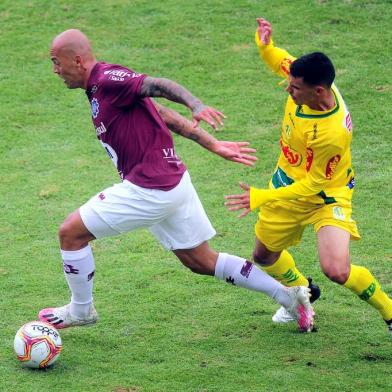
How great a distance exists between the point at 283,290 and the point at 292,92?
1.47 meters

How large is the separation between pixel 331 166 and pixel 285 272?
3.47 feet

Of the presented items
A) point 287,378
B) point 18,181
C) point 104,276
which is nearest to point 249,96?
point 18,181

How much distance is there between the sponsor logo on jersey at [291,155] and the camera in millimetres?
7202

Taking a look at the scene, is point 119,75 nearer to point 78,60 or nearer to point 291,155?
point 78,60

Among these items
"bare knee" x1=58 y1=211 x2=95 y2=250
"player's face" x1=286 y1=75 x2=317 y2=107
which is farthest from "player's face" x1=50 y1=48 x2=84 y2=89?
"player's face" x1=286 y1=75 x2=317 y2=107

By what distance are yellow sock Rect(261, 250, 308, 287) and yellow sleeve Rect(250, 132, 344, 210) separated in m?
0.75

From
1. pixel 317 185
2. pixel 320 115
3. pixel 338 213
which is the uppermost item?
pixel 320 115

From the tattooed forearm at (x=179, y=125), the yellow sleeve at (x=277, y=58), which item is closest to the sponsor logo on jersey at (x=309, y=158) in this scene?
the tattooed forearm at (x=179, y=125)

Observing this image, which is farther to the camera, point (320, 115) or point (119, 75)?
point (320, 115)

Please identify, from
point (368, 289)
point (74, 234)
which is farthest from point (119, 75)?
point (368, 289)

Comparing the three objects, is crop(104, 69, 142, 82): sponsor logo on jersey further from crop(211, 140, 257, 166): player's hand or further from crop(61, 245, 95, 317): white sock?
crop(61, 245, 95, 317): white sock

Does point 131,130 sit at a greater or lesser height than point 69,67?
lesser

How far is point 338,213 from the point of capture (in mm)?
7102

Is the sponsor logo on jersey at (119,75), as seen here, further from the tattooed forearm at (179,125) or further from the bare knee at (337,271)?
the bare knee at (337,271)
